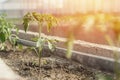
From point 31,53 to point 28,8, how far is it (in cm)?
377

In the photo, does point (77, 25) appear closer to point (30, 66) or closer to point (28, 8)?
point (30, 66)

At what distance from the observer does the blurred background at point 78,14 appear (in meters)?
0.67

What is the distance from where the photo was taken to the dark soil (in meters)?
2.95

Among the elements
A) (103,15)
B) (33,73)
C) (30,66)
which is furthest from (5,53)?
(103,15)

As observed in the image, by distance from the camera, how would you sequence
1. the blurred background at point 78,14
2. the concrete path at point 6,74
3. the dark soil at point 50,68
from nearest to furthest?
1. the blurred background at point 78,14
2. the concrete path at point 6,74
3. the dark soil at point 50,68

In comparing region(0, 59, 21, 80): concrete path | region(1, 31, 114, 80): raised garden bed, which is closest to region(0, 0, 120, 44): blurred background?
region(1, 31, 114, 80): raised garden bed

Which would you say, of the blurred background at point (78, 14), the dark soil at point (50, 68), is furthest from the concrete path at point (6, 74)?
the blurred background at point (78, 14)

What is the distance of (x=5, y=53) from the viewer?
409cm

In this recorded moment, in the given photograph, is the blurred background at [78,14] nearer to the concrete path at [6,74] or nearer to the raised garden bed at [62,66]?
the raised garden bed at [62,66]

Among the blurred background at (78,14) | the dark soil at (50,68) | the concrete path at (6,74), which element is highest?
the blurred background at (78,14)

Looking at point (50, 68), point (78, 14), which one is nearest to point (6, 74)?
point (50, 68)

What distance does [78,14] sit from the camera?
0.77 meters

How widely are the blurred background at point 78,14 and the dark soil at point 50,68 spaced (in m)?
0.35

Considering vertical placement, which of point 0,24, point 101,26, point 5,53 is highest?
point 101,26
